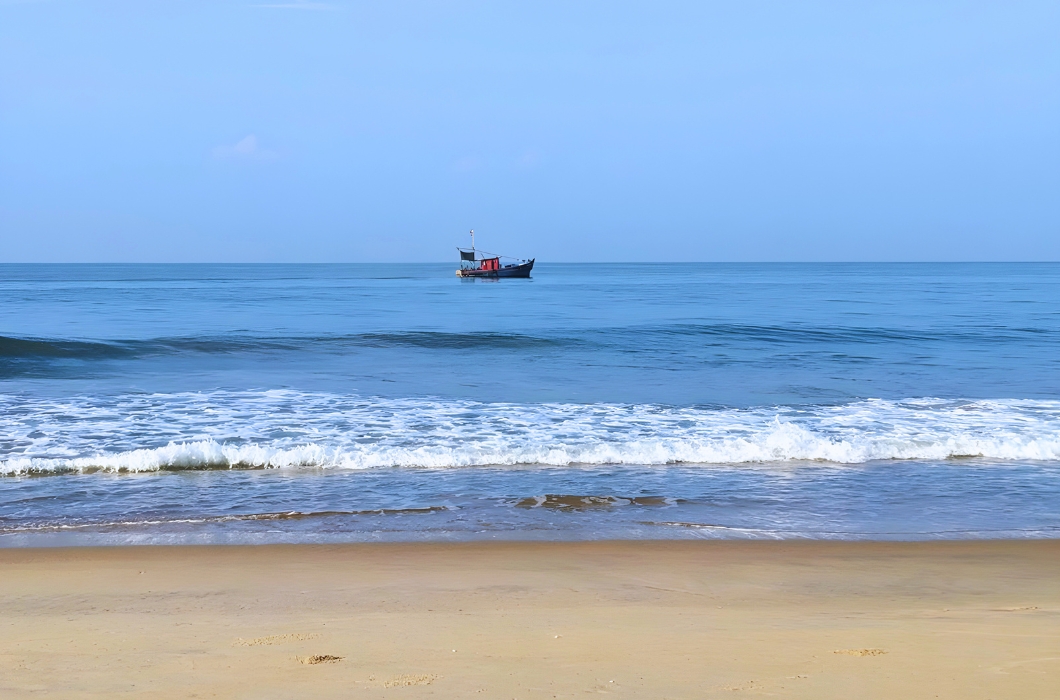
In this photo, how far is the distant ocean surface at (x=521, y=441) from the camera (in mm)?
7664

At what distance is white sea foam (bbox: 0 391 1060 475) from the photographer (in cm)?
998

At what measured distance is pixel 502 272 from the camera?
89875mm

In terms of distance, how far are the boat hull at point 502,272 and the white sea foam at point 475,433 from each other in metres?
74.1

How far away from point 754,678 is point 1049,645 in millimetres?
1752

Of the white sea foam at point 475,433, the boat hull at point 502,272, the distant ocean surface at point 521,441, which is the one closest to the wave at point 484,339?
the distant ocean surface at point 521,441

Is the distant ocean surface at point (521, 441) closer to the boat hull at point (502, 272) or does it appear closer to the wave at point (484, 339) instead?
the wave at point (484, 339)

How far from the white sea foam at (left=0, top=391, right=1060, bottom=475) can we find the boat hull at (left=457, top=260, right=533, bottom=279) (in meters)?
74.1

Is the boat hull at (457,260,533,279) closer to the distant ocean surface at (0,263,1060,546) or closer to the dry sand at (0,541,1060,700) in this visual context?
the distant ocean surface at (0,263,1060,546)

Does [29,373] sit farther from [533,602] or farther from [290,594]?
[533,602]

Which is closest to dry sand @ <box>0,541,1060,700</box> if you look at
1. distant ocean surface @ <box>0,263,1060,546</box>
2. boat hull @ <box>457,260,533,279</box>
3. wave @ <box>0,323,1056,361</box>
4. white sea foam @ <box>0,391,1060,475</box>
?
distant ocean surface @ <box>0,263,1060,546</box>

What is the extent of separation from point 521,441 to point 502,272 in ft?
261

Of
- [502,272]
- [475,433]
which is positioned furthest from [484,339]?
[502,272]

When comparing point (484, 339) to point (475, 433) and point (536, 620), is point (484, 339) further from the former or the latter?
point (536, 620)

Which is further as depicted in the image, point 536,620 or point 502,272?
point 502,272
